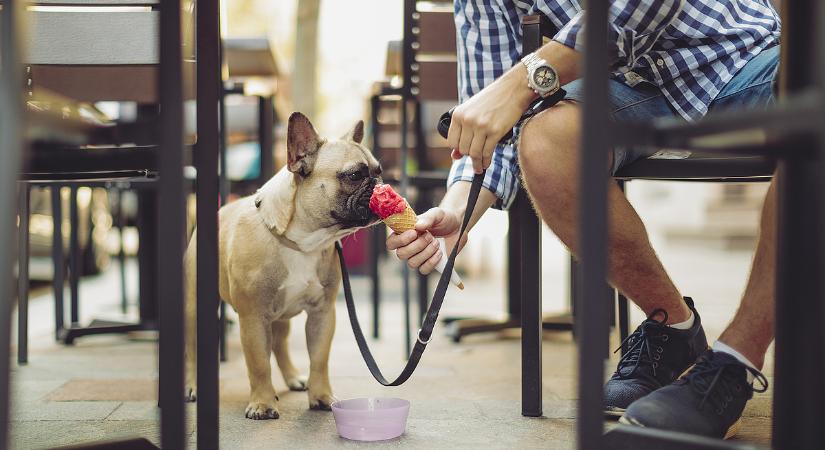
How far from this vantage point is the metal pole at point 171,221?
3.66ft

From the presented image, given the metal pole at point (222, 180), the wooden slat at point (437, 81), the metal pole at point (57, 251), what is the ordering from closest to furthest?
the metal pole at point (222, 180) < the metal pole at point (57, 251) < the wooden slat at point (437, 81)

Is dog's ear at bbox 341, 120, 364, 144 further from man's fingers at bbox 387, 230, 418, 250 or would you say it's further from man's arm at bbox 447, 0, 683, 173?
man's arm at bbox 447, 0, 683, 173

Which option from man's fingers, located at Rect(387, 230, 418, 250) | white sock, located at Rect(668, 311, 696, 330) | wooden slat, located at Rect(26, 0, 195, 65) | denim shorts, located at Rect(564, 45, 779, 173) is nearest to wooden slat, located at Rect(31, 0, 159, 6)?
wooden slat, located at Rect(26, 0, 195, 65)

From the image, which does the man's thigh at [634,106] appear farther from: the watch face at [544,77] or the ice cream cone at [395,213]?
the ice cream cone at [395,213]

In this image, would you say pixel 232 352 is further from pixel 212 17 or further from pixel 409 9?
pixel 212 17

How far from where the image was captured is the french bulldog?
1.98 metres

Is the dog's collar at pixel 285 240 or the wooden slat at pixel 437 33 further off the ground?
the wooden slat at pixel 437 33

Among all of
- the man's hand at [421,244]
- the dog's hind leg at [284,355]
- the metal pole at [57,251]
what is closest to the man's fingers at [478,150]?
the man's hand at [421,244]

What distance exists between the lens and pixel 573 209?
67.4 inches

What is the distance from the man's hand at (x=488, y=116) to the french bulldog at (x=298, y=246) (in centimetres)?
51

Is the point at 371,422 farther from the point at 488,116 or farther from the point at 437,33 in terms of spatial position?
the point at 437,33

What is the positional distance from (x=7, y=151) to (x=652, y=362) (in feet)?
4.47

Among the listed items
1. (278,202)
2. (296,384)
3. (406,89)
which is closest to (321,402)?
(296,384)

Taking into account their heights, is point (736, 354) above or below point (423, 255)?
below
